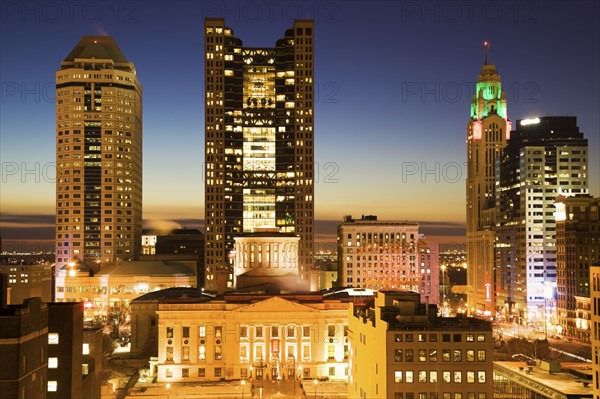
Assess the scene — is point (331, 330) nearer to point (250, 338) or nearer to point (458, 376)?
point (250, 338)

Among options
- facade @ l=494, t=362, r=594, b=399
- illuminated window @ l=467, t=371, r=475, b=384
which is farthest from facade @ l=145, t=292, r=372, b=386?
illuminated window @ l=467, t=371, r=475, b=384

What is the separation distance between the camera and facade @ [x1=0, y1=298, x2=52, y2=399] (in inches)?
2921

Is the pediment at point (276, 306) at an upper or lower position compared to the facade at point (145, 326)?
upper

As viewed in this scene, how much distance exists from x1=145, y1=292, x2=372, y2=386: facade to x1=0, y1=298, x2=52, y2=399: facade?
83.0m

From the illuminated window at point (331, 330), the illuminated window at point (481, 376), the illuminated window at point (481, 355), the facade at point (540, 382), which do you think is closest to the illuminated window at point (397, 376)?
the illuminated window at point (481, 376)

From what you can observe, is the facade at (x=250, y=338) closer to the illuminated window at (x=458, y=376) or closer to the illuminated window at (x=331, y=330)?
the illuminated window at (x=331, y=330)

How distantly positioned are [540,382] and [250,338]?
7519 cm

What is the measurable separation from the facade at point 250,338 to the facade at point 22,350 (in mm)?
83015

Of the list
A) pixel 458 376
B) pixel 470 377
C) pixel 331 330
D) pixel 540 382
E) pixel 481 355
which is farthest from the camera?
pixel 331 330

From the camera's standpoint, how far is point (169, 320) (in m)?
166

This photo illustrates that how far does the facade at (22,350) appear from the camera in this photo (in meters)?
74.2

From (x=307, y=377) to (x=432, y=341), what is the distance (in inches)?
2863

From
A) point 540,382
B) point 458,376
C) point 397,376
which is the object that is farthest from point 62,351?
point 540,382

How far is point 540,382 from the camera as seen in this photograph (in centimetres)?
10650
